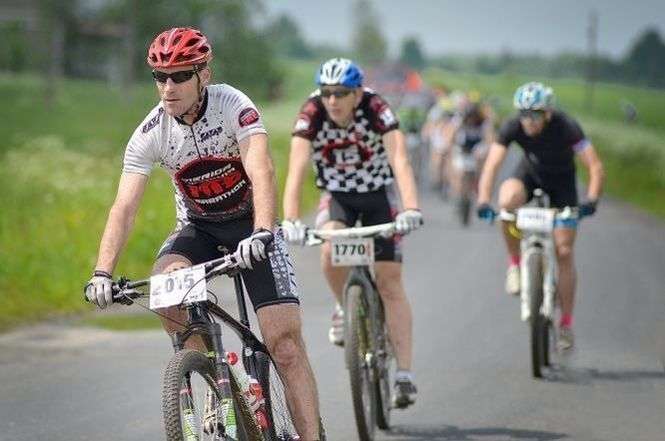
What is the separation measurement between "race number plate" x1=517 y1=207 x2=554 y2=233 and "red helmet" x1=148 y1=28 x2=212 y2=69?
5.19 meters

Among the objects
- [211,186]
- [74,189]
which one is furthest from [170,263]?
[74,189]

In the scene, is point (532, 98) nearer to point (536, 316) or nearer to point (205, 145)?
point (536, 316)

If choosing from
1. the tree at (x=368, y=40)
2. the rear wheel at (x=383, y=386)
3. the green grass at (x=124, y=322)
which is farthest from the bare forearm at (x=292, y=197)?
the tree at (x=368, y=40)

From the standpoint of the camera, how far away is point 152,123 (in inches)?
282

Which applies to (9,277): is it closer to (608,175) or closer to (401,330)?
(401,330)

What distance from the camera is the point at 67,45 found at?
306 ft

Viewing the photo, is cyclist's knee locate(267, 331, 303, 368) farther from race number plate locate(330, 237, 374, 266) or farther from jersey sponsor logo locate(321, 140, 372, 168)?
jersey sponsor logo locate(321, 140, 372, 168)

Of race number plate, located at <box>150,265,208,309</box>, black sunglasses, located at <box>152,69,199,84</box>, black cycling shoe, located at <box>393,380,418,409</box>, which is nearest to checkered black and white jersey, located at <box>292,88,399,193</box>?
black cycling shoe, located at <box>393,380,418,409</box>

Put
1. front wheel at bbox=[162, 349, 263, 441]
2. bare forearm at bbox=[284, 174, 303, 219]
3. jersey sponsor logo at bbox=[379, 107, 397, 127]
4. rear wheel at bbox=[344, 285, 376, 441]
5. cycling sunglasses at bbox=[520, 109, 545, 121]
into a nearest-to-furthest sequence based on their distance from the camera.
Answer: front wheel at bbox=[162, 349, 263, 441], rear wheel at bbox=[344, 285, 376, 441], bare forearm at bbox=[284, 174, 303, 219], jersey sponsor logo at bbox=[379, 107, 397, 127], cycling sunglasses at bbox=[520, 109, 545, 121]

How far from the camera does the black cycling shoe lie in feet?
31.3

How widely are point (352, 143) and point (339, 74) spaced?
1.69 feet

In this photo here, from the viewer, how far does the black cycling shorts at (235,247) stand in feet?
23.6

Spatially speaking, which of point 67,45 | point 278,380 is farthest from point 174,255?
point 67,45

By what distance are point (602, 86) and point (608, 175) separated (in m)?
71.7
